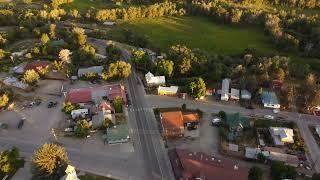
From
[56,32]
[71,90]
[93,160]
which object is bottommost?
[93,160]

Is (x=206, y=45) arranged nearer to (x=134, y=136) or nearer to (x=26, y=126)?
(x=134, y=136)

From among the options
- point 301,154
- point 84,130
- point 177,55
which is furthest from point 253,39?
point 84,130

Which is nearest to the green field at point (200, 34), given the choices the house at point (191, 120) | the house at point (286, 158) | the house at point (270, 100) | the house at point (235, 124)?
the house at point (270, 100)

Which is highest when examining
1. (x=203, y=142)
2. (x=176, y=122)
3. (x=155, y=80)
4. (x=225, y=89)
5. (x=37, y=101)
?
(x=155, y=80)

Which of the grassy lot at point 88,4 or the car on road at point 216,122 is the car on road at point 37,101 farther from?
the grassy lot at point 88,4

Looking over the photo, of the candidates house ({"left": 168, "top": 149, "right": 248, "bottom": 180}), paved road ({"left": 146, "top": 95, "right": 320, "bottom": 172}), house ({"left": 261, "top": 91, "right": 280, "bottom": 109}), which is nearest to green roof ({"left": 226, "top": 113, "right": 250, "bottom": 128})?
paved road ({"left": 146, "top": 95, "right": 320, "bottom": 172})

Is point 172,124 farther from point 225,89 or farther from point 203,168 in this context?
point 225,89

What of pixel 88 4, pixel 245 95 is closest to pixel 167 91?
pixel 245 95
